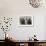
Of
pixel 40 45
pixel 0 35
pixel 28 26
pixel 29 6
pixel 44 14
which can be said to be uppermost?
pixel 29 6

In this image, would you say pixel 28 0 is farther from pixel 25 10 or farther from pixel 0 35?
pixel 0 35

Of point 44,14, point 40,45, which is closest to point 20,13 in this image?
point 44,14

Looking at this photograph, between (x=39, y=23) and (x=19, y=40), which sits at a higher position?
(x=39, y=23)

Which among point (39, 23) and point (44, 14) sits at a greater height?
point (44, 14)

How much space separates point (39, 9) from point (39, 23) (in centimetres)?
26

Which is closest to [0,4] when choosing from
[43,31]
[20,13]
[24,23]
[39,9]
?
[20,13]

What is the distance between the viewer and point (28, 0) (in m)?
2.18

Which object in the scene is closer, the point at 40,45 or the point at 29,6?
the point at 40,45

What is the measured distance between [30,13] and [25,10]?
11 cm

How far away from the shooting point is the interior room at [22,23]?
207 centimetres

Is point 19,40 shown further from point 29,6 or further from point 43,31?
point 29,6

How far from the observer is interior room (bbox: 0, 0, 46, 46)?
81.5 inches

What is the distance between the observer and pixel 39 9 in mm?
2168

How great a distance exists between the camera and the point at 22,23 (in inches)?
84.0
